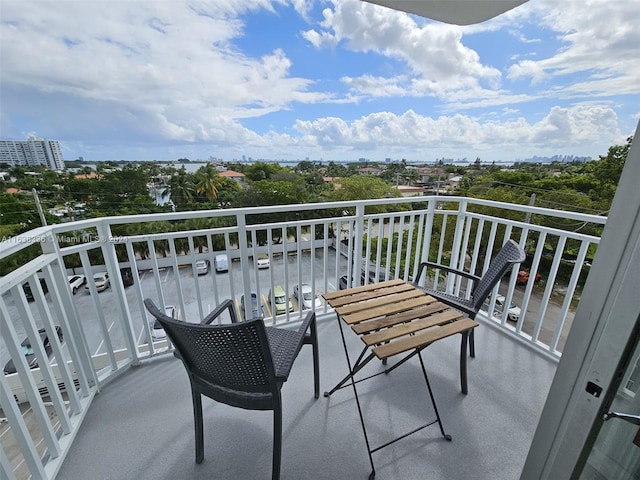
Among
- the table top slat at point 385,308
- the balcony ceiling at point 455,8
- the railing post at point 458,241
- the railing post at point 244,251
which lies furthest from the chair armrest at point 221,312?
the railing post at point 458,241

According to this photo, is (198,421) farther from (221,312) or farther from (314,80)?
(314,80)

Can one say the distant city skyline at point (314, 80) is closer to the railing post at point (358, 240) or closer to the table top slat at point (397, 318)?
the table top slat at point (397, 318)

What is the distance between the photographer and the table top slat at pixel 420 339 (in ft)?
4.38

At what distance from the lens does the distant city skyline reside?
9.64 ft

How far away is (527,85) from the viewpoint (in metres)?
8.88

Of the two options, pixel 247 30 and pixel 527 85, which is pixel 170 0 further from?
pixel 527 85

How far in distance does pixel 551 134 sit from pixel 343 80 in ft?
50.5

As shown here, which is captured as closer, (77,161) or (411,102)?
(77,161)

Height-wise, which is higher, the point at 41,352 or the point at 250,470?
the point at 41,352

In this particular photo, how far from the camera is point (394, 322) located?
61.1 inches

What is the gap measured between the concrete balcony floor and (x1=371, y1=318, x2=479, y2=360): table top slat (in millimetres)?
611

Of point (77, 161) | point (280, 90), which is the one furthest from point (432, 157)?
point (77, 161)

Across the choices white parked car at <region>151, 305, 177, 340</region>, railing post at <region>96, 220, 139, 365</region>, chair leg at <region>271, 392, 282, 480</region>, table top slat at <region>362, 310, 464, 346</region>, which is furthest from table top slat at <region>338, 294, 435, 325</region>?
railing post at <region>96, 220, 139, 365</region>

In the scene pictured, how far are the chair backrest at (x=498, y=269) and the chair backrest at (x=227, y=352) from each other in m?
1.53
